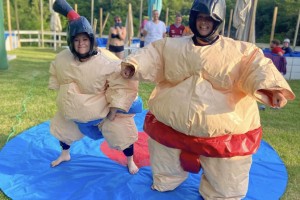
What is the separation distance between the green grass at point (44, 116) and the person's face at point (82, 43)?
1.40m

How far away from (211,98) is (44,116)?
121 inches

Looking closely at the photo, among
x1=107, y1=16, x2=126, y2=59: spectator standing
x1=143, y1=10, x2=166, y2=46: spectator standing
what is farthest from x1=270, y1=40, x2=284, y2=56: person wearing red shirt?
x1=107, y1=16, x2=126, y2=59: spectator standing

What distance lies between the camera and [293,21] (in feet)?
58.6

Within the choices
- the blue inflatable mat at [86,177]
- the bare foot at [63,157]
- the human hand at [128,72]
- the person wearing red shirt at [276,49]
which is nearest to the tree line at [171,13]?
the person wearing red shirt at [276,49]

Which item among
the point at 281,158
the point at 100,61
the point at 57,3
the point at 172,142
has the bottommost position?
the point at 281,158

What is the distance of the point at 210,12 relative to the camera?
2.17m

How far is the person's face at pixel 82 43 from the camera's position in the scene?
2.65 metres

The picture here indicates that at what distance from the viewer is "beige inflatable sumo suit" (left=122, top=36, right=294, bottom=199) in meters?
2.23

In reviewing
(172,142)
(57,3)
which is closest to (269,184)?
(172,142)

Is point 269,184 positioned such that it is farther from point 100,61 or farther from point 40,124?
point 40,124

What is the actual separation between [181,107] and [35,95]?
157 inches

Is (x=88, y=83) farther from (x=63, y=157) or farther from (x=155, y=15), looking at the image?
(x=155, y=15)

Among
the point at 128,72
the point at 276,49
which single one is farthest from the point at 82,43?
the point at 276,49

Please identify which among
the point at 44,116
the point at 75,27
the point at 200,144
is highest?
the point at 75,27
